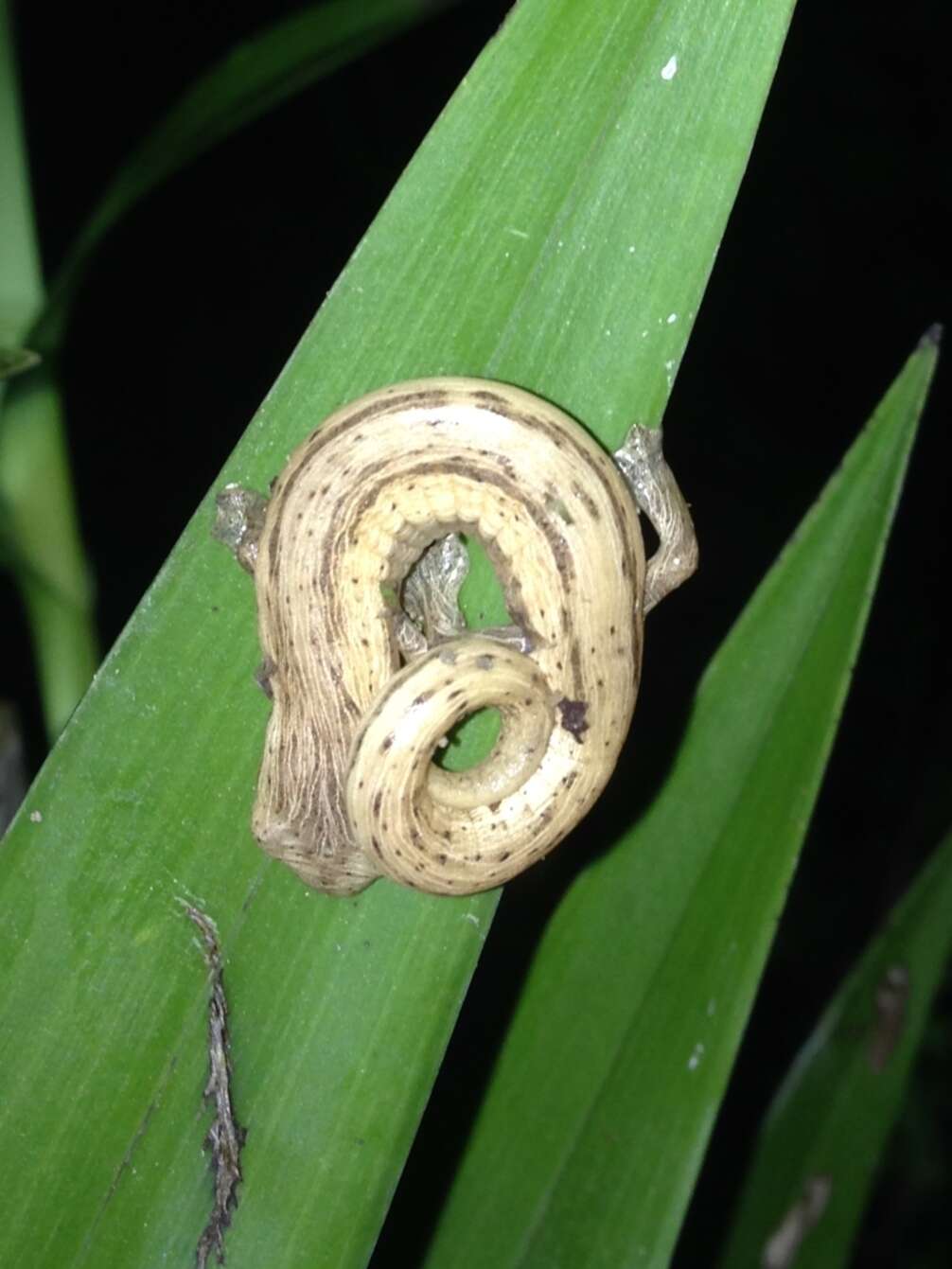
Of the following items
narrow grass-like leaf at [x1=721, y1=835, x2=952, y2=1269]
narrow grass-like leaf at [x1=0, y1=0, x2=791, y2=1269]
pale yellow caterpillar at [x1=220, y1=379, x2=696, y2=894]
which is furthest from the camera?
narrow grass-like leaf at [x1=721, y1=835, x2=952, y2=1269]

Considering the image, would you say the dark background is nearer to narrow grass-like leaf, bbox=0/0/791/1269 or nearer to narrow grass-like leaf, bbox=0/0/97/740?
narrow grass-like leaf, bbox=0/0/97/740

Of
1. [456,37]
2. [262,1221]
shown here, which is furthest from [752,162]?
[262,1221]

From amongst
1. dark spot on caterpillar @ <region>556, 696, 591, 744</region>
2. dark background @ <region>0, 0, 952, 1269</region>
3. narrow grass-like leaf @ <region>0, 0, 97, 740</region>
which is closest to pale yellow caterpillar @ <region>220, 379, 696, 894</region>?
dark spot on caterpillar @ <region>556, 696, 591, 744</region>

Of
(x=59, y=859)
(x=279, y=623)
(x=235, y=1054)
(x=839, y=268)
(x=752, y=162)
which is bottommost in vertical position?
(x=839, y=268)

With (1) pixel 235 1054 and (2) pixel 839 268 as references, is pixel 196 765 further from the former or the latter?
(2) pixel 839 268

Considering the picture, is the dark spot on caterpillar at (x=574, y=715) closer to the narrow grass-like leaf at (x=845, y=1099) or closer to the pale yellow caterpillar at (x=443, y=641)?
the pale yellow caterpillar at (x=443, y=641)

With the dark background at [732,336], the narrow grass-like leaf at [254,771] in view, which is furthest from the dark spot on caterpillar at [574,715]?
the dark background at [732,336]
